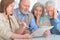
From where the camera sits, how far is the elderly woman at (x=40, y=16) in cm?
151

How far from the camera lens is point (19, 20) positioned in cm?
147

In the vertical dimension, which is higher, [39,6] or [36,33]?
[39,6]

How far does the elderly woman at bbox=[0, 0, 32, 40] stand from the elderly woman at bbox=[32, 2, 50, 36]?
0.16 m

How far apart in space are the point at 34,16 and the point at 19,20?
141 millimetres

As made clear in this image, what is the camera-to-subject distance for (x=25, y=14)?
1.50 meters

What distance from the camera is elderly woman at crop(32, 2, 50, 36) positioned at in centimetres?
151

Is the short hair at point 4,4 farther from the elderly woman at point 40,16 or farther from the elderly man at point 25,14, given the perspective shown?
the elderly woman at point 40,16

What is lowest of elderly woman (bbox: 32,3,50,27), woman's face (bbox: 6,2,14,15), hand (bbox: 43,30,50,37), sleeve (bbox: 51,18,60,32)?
hand (bbox: 43,30,50,37)

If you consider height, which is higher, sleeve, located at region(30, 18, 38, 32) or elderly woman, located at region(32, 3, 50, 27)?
elderly woman, located at region(32, 3, 50, 27)

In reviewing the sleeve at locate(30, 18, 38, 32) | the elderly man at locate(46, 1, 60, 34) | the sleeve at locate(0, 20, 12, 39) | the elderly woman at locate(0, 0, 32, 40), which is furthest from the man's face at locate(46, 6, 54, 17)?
the sleeve at locate(0, 20, 12, 39)

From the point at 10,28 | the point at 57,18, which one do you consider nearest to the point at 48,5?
the point at 57,18

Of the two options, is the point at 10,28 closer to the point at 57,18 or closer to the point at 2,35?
the point at 2,35

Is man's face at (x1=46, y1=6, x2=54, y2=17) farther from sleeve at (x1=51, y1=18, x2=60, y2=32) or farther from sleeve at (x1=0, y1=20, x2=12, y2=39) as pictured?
sleeve at (x1=0, y1=20, x2=12, y2=39)

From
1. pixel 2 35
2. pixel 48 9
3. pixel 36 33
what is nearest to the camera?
pixel 2 35
